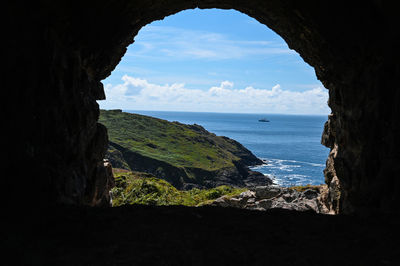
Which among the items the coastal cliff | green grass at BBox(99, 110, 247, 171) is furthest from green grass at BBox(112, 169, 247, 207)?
green grass at BBox(99, 110, 247, 171)

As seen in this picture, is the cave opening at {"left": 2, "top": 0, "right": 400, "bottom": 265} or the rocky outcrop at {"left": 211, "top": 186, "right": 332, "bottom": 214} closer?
the cave opening at {"left": 2, "top": 0, "right": 400, "bottom": 265}

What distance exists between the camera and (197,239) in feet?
33.7

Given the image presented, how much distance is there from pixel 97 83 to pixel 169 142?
11871 centimetres

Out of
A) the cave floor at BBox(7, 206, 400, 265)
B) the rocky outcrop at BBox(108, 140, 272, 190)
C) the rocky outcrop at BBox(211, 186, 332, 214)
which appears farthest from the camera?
the rocky outcrop at BBox(108, 140, 272, 190)

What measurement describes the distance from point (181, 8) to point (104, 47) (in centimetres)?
606

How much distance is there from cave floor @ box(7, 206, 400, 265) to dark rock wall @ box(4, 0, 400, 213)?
2.33 metres

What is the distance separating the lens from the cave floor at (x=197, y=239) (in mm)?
8688

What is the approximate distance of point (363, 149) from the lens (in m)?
14.4

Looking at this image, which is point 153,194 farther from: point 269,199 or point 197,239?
point 197,239

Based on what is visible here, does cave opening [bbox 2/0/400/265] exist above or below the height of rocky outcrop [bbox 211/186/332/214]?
above

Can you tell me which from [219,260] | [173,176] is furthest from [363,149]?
[173,176]

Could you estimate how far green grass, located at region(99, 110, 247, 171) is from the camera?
113 metres

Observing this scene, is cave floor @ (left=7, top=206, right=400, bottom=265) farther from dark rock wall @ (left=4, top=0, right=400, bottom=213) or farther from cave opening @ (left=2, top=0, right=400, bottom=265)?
dark rock wall @ (left=4, top=0, right=400, bottom=213)

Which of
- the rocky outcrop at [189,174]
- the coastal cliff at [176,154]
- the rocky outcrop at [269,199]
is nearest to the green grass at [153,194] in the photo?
the rocky outcrop at [269,199]
